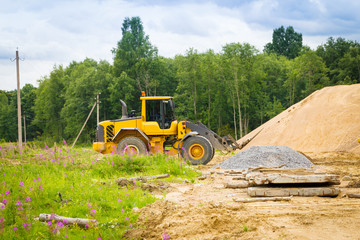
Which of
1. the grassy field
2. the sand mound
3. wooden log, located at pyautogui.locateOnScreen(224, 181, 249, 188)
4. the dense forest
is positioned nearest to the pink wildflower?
the grassy field

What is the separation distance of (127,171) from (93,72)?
152 ft

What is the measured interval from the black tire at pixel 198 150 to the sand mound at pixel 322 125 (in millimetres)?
9090

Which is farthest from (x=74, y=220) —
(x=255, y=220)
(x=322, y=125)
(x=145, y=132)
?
(x=322, y=125)

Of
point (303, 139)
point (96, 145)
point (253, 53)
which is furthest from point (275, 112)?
point (96, 145)

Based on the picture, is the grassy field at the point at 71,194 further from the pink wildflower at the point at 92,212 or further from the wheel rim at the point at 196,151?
the wheel rim at the point at 196,151

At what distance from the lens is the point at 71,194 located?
7070 mm

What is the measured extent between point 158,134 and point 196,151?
69.8 inches

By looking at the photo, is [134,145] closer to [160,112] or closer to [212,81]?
[160,112]

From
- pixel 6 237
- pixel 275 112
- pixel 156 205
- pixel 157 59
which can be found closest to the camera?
pixel 6 237

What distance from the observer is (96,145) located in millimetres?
15227

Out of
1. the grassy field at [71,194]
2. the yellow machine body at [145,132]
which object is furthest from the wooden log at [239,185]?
the yellow machine body at [145,132]

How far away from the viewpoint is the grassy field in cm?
537

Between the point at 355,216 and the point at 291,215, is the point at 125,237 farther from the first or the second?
the point at 355,216

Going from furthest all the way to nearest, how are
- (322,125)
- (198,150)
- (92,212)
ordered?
(322,125)
(198,150)
(92,212)
